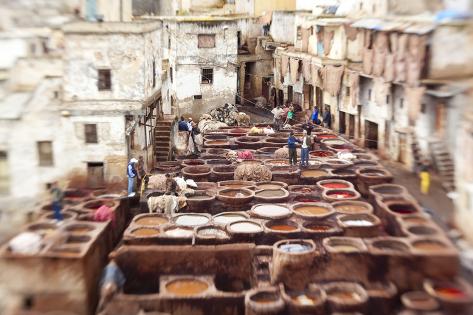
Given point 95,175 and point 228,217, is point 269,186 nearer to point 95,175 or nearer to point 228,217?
point 228,217

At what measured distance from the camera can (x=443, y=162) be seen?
69.7 feet

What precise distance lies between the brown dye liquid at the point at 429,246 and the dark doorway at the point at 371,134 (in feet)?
39.9

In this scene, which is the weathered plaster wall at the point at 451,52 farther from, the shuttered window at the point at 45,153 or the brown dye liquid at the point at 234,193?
the shuttered window at the point at 45,153

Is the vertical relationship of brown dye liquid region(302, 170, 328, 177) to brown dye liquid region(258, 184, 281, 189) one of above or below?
above

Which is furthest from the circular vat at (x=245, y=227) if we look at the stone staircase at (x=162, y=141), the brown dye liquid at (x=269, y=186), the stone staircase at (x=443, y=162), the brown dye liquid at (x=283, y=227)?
the stone staircase at (x=162, y=141)

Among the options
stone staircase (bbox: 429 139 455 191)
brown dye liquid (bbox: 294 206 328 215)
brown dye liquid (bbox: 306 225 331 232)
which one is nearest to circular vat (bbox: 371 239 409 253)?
brown dye liquid (bbox: 306 225 331 232)

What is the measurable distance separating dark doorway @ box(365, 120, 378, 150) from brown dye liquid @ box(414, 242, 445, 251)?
1216cm

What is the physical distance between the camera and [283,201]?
19.6 meters

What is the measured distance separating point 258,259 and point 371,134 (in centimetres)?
1410

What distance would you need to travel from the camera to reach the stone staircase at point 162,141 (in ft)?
84.6

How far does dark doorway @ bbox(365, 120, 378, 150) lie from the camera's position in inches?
1094

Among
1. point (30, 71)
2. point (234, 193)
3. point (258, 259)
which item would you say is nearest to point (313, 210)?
point (234, 193)

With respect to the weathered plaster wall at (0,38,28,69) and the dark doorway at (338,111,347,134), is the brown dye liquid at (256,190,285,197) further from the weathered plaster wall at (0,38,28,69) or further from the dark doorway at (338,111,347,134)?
the weathered plaster wall at (0,38,28,69)

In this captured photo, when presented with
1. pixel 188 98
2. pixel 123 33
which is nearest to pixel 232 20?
pixel 188 98
